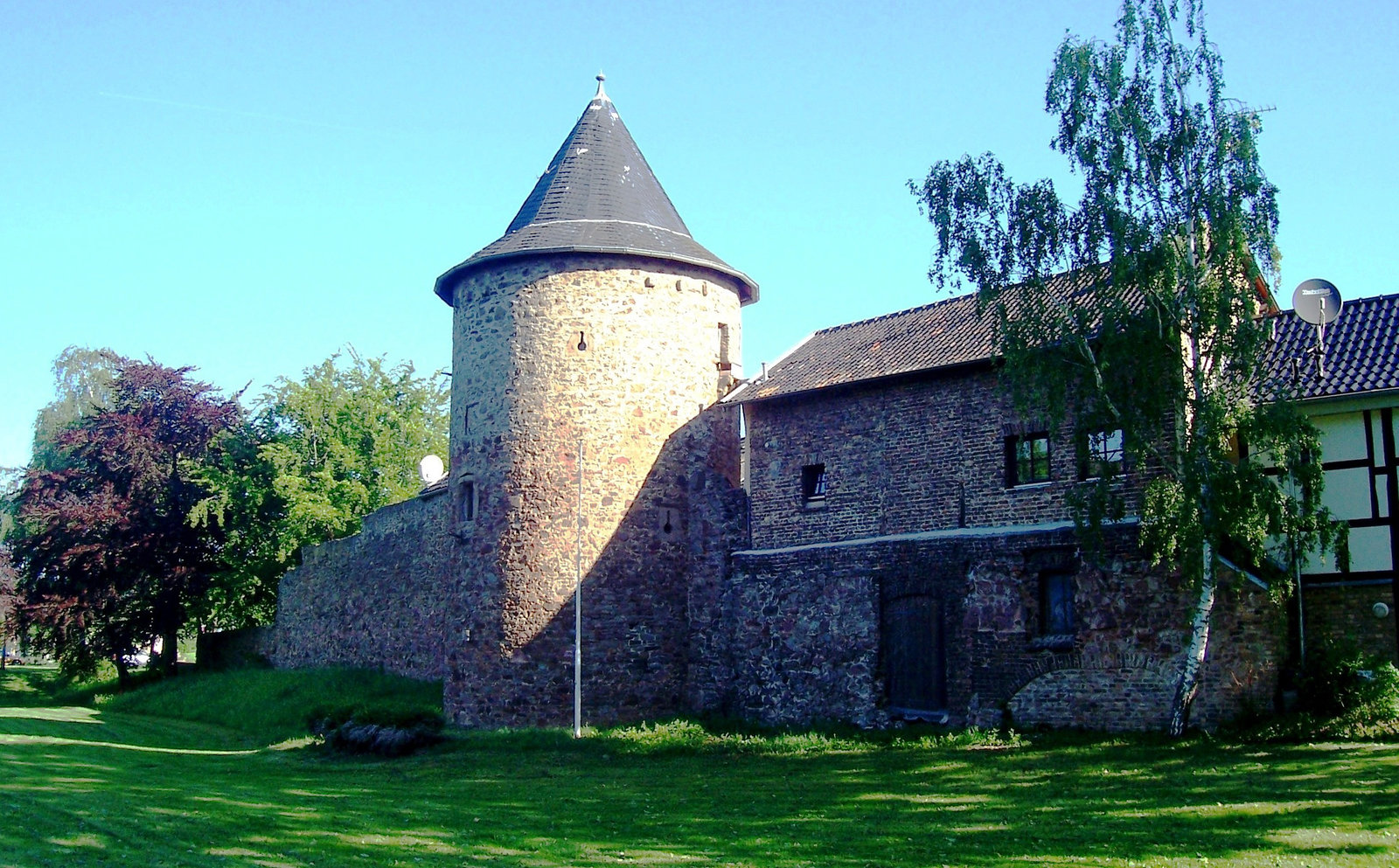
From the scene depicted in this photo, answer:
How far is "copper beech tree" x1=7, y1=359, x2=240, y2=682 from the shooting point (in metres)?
38.6

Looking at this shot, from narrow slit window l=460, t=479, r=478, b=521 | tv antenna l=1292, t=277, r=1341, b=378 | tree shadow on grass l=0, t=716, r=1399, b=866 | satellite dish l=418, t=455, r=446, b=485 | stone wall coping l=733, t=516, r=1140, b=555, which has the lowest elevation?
tree shadow on grass l=0, t=716, r=1399, b=866

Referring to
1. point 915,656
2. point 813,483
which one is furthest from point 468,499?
point 915,656

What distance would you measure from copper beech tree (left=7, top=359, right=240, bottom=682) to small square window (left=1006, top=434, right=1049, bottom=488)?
2883cm

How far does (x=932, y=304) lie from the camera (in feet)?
78.5

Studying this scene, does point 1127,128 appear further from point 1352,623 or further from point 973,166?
point 1352,623

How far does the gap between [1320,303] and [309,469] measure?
32.4 meters

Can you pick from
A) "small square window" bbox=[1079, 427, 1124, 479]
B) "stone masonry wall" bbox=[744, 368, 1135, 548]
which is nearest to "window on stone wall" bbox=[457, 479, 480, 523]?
"stone masonry wall" bbox=[744, 368, 1135, 548]

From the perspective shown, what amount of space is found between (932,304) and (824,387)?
10.1ft

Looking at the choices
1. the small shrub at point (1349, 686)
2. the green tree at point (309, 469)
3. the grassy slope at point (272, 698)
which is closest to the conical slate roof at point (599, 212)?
the grassy slope at point (272, 698)

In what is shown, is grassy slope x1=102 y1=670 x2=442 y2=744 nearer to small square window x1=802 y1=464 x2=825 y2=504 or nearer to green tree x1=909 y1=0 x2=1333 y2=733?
small square window x1=802 y1=464 x2=825 y2=504

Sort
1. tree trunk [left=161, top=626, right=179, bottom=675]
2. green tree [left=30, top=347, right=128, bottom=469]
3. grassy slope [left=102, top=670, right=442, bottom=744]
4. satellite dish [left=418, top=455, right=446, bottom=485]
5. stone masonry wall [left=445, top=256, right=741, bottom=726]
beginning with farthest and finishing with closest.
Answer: green tree [left=30, top=347, right=128, bottom=469] → tree trunk [left=161, top=626, right=179, bottom=675] → satellite dish [left=418, top=455, right=446, bottom=485] → grassy slope [left=102, top=670, right=442, bottom=744] → stone masonry wall [left=445, top=256, right=741, bottom=726]

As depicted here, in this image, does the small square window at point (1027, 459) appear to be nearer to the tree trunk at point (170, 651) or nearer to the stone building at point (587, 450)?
the stone building at point (587, 450)

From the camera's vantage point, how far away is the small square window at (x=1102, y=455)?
1764 centimetres

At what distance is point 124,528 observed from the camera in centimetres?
3944
